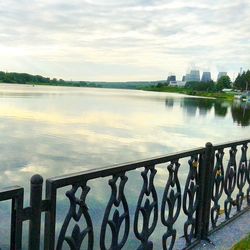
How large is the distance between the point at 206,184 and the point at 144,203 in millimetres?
943

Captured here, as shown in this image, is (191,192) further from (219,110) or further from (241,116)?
(219,110)

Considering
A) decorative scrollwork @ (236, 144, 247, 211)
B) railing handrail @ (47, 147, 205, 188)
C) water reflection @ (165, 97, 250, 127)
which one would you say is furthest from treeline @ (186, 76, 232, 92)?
railing handrail @ (47, 147, 205, 188)

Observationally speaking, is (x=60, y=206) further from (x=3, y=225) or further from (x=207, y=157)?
(x=207, y=157)

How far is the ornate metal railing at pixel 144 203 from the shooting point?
2.28 meters

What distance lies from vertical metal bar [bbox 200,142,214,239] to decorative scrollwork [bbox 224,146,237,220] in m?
0.47

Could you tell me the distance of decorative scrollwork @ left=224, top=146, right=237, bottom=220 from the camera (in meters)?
4.49

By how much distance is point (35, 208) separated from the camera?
2264 millimetres

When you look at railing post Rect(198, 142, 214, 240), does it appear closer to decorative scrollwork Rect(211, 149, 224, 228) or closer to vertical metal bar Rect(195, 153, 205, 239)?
vertical metal bar Rect(195, 153, 205, 239)

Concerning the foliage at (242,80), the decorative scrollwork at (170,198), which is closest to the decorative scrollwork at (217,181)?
the decorative scrollwork at (170,198)

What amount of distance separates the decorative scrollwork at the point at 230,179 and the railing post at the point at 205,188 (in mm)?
477

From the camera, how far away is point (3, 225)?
264 inches

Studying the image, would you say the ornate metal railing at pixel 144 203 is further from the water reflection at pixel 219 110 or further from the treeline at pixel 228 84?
the treeline at pixel 228 84

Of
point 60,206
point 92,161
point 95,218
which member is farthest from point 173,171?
point 92,161

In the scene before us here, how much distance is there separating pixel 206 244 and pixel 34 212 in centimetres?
249
